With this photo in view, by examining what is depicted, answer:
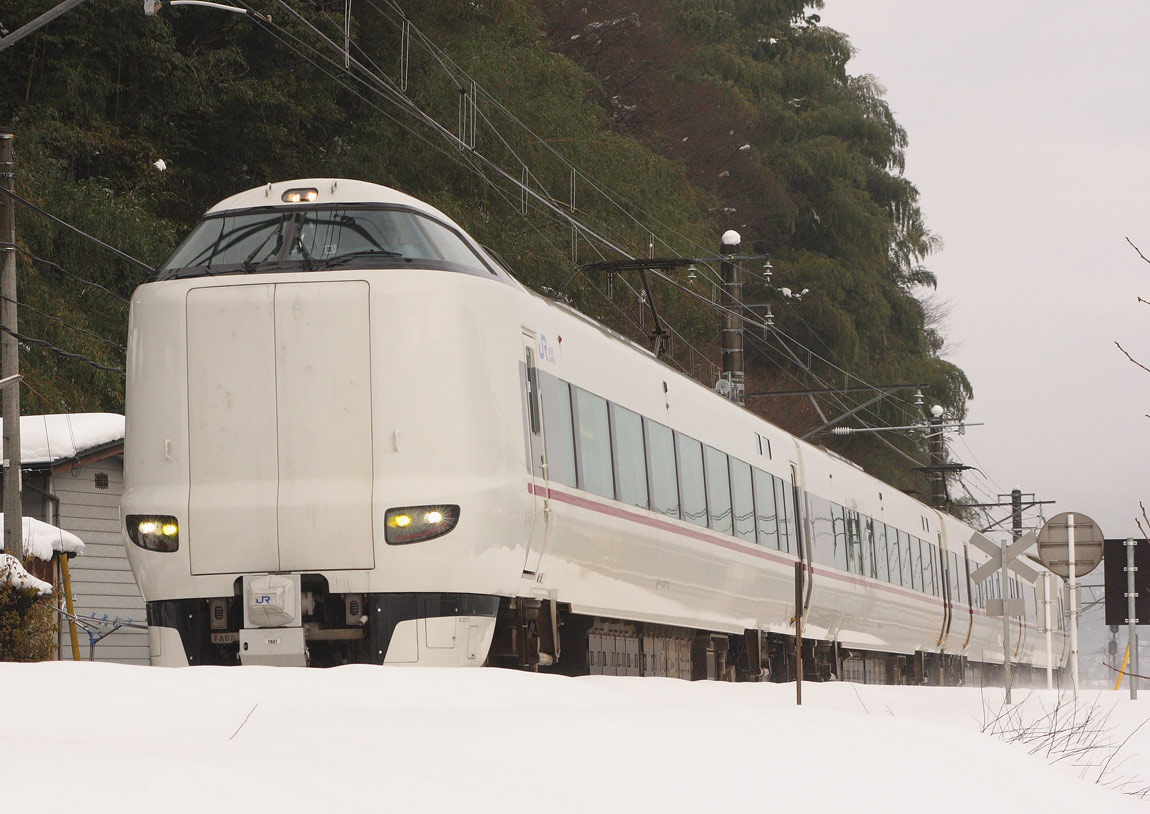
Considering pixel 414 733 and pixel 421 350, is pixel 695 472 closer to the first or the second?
pixel 421 350

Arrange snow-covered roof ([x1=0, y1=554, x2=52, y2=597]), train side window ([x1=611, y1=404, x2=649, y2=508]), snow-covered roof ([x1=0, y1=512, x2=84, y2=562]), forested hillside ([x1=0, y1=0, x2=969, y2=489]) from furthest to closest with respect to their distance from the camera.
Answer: forested hillside ([x1=0, y1=0, x2=969, y2=489]), snow-covered roof ([x1=0, y1=512, x2=84, y2=562]), snow-covered roof ([x1=0, y1=554, x2=52, y2=597]), train side window ([x1=611, y1=404, x2=649, y2=508])

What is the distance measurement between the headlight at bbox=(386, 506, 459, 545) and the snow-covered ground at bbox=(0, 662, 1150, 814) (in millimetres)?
1326

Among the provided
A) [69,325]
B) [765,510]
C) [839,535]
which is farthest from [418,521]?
[69,325]

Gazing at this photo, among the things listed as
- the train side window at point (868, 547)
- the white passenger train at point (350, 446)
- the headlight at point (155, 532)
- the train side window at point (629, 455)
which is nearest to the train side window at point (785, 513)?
the train side window at point (868, 547)

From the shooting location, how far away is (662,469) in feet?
45.6

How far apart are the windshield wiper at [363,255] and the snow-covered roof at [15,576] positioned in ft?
23.8

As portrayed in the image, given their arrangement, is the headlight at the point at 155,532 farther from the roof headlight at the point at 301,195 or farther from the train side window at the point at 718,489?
the train side window at the point at 718,489

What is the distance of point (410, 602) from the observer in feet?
32.3

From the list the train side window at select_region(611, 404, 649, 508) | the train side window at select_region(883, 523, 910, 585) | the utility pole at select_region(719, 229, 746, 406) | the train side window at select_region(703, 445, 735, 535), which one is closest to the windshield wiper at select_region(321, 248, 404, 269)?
the train side window at select_region(611, 404, 649, 508)

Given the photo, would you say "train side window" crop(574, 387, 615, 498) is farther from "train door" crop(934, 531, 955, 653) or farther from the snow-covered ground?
"train door" crop(934, 531, 955, 653)

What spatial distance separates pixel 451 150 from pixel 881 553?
1442 centimetres

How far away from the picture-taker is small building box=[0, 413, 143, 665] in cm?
2117

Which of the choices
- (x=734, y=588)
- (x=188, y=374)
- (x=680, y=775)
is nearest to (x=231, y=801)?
(x=680, y=775)

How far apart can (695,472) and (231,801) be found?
11143mm
